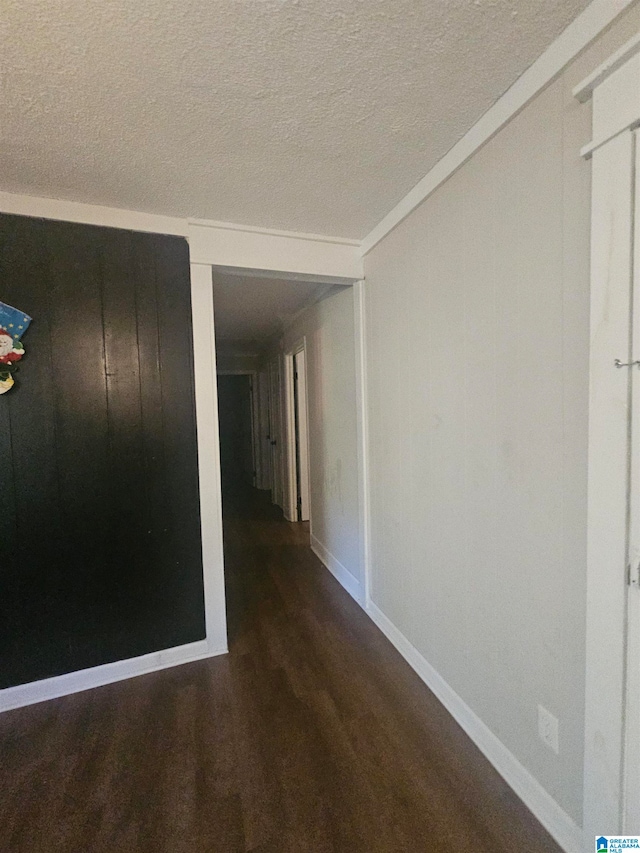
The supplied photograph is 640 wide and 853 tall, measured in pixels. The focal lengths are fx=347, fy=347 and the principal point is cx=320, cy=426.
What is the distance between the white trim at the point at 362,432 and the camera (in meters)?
2.26

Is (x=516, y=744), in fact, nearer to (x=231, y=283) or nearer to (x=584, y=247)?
(x=584, y=247)

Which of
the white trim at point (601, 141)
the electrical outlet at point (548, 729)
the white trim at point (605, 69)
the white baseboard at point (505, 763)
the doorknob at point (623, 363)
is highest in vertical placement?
the white trim at point (605, 69)

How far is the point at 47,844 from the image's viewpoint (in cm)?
110

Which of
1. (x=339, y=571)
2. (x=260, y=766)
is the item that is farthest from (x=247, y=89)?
(x=339, y=571)

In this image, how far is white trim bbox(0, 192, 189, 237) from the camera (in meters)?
1.62

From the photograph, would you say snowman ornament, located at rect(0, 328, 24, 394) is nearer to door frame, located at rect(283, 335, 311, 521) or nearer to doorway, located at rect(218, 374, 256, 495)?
door frame, located at rect(283, 335, 311, 521)

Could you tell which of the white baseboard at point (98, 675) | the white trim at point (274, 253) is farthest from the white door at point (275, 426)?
the white baseboard at point (98, 675)

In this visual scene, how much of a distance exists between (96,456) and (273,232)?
5.15 ft

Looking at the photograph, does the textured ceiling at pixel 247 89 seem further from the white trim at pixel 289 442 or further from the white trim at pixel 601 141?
the white trim at pixel 289 442

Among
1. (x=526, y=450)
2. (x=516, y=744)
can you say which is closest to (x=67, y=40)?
(x=526, y=450)

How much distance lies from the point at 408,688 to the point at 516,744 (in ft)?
1.83

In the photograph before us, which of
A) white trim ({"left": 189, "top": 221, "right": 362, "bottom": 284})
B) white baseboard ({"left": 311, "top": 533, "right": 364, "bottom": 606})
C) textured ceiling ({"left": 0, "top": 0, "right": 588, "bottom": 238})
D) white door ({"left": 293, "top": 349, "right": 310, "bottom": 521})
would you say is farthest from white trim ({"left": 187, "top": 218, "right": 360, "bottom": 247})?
white baseboard ({"left": 311, "top": 533, "right": 364, "bottom": 606})

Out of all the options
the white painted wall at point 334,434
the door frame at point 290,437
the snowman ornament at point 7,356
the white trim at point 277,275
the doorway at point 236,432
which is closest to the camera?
the snowman ornament at point 7,356

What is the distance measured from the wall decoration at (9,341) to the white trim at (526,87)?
75.3 inches
